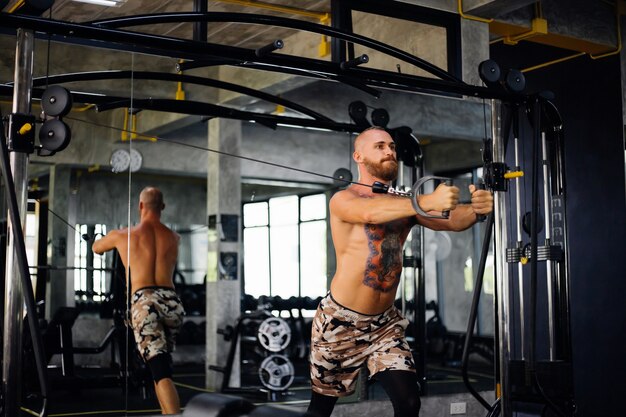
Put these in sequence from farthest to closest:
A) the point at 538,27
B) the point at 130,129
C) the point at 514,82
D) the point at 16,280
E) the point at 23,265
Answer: the point at 538,27 → the point at 130,129 → the point at 514,82 → the point at 16,280 → the point at 23,265

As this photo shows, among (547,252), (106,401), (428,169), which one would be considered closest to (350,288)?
(547,252)

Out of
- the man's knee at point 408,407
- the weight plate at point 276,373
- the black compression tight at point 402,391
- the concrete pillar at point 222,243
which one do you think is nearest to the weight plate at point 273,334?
the weight plate at point 276,373

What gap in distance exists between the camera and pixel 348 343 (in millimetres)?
3898

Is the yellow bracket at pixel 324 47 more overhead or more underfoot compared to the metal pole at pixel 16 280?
more overhead

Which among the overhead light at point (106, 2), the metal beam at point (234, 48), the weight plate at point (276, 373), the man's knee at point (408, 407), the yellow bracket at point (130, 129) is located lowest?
the weight plate at point (276, 373)

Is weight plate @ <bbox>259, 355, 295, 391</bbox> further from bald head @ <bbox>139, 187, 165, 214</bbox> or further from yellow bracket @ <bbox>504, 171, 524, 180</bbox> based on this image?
yellow bracket @ <bbox>504, 171, 524, 180</bbox>

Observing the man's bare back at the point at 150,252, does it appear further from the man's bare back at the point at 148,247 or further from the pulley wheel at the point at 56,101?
the pulley wheel at the point at 56,101

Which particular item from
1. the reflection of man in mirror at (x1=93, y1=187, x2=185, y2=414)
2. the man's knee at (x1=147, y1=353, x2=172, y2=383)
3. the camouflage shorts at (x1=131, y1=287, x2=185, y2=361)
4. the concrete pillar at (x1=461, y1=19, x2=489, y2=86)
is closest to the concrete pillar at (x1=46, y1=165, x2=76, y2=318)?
the reflection of man in mirror at (x1=93, y1=187, x2=185, y2=414)

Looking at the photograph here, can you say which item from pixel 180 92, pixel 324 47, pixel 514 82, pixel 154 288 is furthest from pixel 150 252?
pixel 514 82

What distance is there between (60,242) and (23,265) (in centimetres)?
152

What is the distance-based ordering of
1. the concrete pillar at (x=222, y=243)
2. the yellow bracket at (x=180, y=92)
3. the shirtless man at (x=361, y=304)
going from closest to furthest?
1. the shirtless man at (x=361, y=304)
2. the yellow bracket at (x=180, y=92)
3. the concrete pillar at (x=222, y=243)

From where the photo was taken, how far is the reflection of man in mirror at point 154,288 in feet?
15.1

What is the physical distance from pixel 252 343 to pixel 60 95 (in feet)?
8.76

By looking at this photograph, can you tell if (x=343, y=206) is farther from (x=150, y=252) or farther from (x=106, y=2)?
(x=106, y=2)
